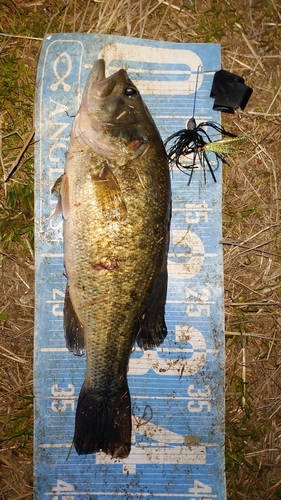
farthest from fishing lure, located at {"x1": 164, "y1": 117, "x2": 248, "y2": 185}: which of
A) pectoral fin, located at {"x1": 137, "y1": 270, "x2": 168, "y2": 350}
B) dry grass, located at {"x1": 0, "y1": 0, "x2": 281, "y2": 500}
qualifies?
pectoral fin, located at {"x1": 137, "y1": 270, "x2": 168, "y2": 350}

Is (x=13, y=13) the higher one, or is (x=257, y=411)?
(x=13, y=13)

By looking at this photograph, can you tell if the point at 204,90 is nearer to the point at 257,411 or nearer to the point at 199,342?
the point at 199,342

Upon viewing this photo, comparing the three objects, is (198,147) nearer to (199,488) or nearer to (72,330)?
(72,330)

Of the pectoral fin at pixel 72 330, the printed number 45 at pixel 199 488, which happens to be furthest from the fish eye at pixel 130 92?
the printed number 45 at pixel 199 488

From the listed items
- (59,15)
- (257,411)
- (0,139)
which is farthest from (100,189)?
(257,411)

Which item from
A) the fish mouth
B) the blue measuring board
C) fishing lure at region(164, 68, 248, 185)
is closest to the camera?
the fish mouth

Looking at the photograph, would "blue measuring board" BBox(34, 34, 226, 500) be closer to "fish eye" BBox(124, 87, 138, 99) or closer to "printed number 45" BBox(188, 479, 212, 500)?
"printed number 45" BBox(188, 479, 212, 500)

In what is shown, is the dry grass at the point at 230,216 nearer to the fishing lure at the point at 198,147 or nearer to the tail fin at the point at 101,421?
the fishing lure at the point at 198,147

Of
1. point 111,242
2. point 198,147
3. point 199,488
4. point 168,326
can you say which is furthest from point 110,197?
point 199,488
